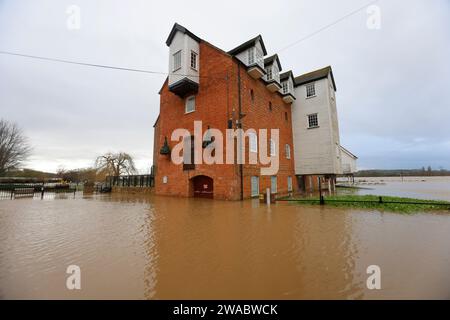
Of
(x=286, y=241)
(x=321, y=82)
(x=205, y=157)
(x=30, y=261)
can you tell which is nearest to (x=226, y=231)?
(x=286, y=241)

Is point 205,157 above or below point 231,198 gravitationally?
above

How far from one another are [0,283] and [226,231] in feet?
13.0

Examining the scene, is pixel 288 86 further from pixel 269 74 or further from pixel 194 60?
pixel 194 60

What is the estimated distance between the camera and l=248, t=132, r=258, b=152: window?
12.4 m

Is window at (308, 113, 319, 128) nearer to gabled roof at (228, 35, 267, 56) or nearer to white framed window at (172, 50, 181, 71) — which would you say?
gabled roof at (228, 35, 267, 56)

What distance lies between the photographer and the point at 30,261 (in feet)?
10.1

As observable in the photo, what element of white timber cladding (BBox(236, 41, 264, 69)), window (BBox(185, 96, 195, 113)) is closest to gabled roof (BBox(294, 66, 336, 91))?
white timber cladding (BBox(236, 41, 264, 69))

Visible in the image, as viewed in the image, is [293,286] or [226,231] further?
[226,231]

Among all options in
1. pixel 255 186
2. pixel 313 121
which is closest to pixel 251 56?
pixel 313 121

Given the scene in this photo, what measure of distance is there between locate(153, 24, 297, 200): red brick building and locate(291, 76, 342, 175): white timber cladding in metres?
2.38

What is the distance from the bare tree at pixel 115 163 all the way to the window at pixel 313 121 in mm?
30458
